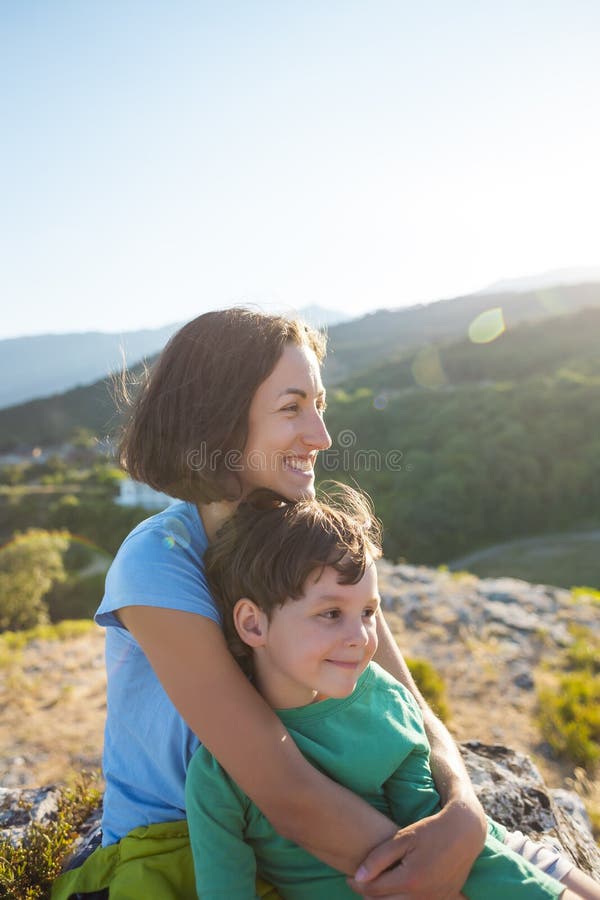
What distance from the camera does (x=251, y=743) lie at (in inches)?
55.1

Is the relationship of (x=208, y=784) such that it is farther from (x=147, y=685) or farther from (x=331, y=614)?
(x=331, y=614)

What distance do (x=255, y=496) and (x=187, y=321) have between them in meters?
0.57

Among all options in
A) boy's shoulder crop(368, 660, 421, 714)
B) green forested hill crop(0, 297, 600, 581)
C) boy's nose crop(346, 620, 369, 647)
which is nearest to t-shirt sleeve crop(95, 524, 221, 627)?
boy's nose crop(346, 620, 369, 647)

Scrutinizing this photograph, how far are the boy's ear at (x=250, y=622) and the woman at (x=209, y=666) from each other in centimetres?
7

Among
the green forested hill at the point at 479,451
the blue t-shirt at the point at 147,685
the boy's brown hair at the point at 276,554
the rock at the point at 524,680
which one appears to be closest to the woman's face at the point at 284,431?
the boy's brown hair at the point at 276,554

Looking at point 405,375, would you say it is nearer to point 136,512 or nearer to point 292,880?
point 136,512

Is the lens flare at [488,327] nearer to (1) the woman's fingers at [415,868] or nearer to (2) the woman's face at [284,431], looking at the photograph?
(2) the woman's face at [284,431]

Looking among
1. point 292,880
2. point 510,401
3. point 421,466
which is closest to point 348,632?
point 292,880

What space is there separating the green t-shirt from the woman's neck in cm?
52

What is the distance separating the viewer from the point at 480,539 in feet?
110

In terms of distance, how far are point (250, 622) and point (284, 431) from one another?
535mm

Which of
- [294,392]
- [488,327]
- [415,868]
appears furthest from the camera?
[488,327]

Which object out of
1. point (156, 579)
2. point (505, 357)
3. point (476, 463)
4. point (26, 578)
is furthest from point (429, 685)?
point (505, 357)

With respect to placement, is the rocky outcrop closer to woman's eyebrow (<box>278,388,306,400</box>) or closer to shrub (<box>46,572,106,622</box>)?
woman's eyebrow (<box>278,388,306,400</box>)
